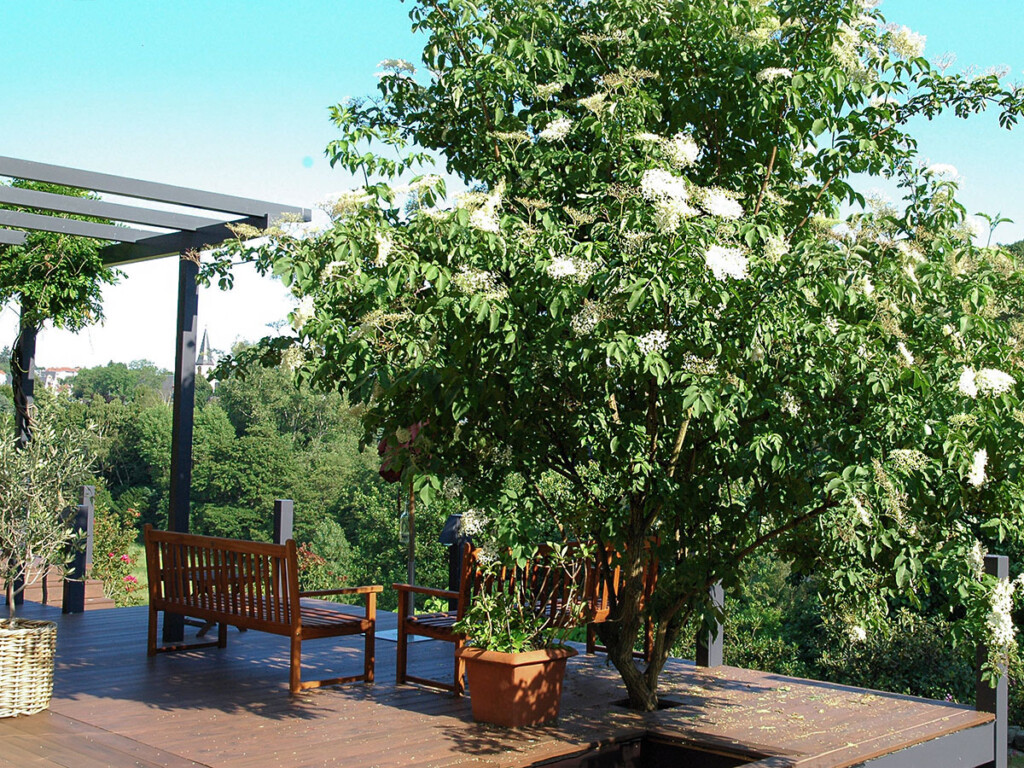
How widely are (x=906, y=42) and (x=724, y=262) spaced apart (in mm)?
1404

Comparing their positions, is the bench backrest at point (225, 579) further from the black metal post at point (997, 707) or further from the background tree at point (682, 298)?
the black metal post at point (997, 707)

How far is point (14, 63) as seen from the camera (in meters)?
21.9

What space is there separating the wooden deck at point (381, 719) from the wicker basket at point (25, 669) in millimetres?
91

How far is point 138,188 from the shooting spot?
6.06 metres

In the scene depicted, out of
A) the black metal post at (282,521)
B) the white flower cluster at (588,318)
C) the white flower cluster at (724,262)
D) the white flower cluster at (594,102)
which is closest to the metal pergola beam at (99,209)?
the black metal post at (282,521)

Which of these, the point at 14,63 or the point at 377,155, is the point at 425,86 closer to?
the point at 377,155

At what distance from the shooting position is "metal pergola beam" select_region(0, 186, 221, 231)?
6180 millimetres

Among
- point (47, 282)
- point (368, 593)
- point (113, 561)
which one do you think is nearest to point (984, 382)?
point (368, 593)

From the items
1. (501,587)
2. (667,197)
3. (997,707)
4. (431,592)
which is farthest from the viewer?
(431,592)

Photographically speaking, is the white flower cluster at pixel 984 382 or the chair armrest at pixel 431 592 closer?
the white flower cluster at pixel 984 382

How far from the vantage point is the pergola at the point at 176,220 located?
5949 mm

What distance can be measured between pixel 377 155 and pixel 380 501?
822 inches

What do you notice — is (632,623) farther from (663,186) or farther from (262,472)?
(262,472)

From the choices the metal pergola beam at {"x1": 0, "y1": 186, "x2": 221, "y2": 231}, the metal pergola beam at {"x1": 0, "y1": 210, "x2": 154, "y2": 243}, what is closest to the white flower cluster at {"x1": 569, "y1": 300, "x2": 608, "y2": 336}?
the metal pergola beam at {"x1": 0, "y1": 186, "x2": 221, "y2": 231}
